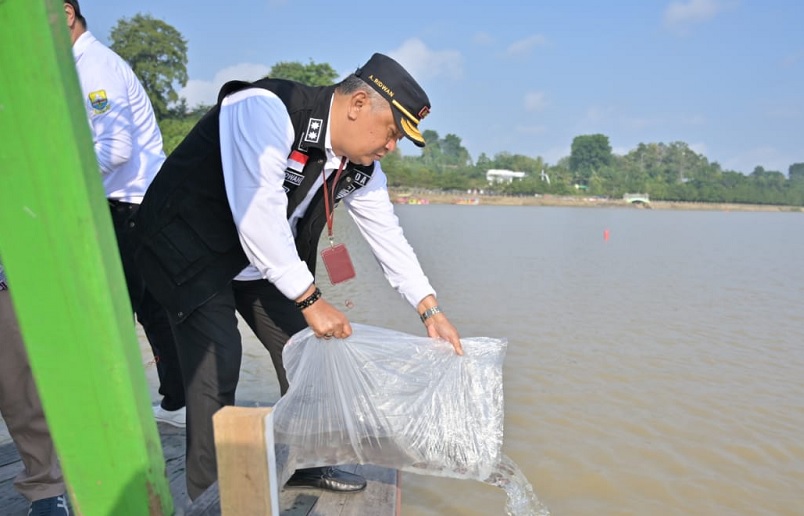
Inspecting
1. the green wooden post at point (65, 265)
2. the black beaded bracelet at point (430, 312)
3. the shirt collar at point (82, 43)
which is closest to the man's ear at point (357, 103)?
the black beaded bracelet at point (430, 312)

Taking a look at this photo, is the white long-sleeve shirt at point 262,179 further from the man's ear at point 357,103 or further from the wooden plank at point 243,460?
the wooden plank at point 243,460

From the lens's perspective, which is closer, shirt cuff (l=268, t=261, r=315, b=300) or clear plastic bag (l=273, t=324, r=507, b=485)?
shirt cuff (l=268, t=261, r=315, b=300)

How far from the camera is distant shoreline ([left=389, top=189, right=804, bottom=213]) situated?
229 ft

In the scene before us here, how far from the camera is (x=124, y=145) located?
9.48 feet

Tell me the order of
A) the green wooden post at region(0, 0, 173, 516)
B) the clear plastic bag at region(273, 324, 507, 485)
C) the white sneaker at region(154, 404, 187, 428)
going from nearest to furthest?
the green wooden post at region(0, 0, 173, 516) < the clear plastic bag at region(273, 324, 507, 485) < the white sneaker at region(154, 404, 187, 428)

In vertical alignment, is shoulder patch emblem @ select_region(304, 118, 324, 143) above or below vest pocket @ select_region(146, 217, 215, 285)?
above

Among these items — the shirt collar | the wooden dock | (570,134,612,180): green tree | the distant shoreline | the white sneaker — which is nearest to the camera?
the wooden dock

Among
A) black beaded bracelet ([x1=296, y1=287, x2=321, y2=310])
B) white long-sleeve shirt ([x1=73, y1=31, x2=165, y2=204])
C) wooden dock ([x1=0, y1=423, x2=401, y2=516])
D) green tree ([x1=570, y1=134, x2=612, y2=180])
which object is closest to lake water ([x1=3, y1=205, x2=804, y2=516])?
wooden dock ([x1=0, y1=423, x2=401, y2=516])

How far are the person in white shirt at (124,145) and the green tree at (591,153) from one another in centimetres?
11966

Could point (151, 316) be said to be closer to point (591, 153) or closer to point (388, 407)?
point (388, 407)

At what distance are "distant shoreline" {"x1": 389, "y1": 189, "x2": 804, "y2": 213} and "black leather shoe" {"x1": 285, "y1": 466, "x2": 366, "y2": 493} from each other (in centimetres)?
6402

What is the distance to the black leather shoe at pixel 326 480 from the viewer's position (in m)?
2.63

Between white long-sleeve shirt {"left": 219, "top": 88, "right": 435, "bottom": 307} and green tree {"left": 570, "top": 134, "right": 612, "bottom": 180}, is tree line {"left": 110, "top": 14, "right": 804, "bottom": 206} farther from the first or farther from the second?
white long-sleeve shirt {"left": 219, "top": 88, "right": 435, "bottom": 307}

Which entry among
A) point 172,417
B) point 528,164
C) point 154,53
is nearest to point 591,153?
point 528,164
